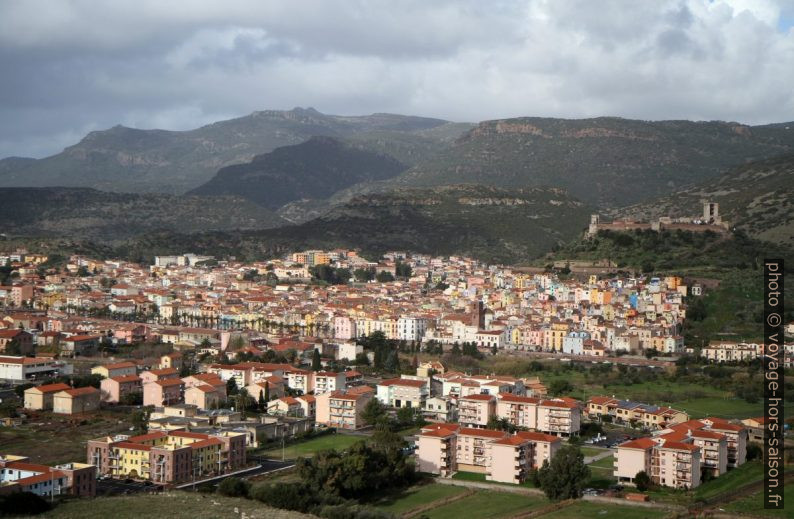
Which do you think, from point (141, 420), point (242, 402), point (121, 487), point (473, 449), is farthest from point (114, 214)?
point (121, 487)

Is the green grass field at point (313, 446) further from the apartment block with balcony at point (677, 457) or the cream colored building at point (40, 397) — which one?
the cream colored building at point (40, 397)

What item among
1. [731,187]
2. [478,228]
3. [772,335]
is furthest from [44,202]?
[772,335]

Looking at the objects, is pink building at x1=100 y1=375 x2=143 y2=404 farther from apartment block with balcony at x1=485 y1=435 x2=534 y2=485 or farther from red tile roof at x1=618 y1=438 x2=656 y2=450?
red tile roof at x1=618 y1=438 x2=656 y2=450

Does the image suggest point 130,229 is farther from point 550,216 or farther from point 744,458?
point 744,458

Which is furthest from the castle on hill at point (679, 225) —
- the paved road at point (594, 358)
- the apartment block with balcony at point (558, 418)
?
the apartment block with balcony at point (558, 418)

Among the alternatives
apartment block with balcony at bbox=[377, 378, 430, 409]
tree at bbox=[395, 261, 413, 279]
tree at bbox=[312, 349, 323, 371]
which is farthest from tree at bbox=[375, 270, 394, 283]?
apartment block with balcony at bbox=[377, 378, 430, 409]

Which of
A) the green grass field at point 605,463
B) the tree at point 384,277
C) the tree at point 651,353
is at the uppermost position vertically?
the tree at point 384,277
